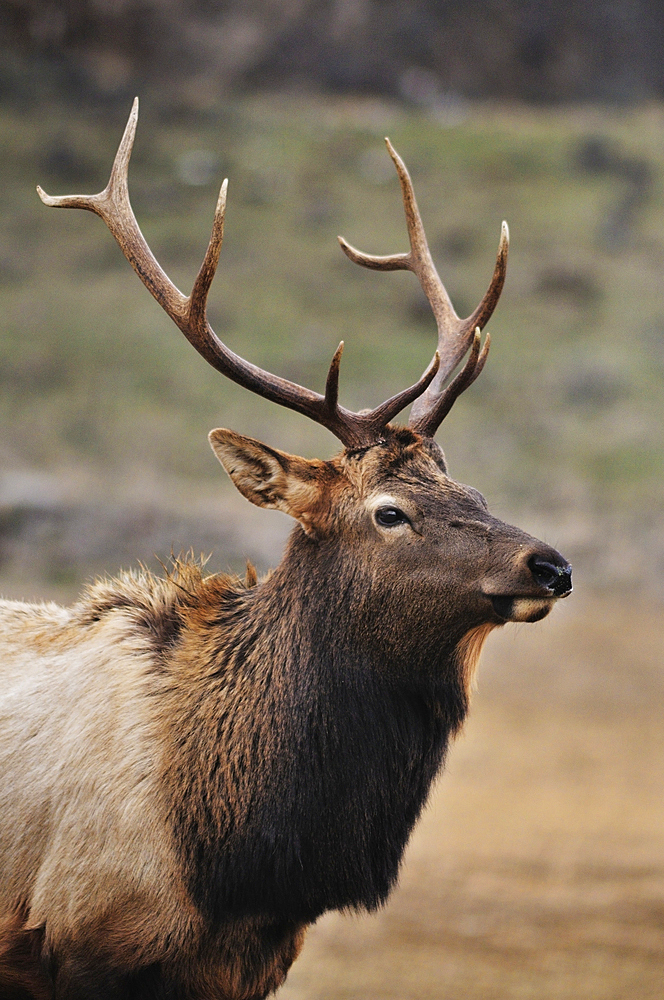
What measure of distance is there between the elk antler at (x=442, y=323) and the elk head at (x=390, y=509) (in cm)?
2

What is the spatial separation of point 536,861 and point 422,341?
15.2 metres

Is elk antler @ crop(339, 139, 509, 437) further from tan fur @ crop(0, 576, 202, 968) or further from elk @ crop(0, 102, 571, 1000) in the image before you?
tan fur @ crop(0, 576, 202, 968)

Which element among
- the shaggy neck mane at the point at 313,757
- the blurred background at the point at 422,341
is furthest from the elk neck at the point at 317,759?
the blurred background at the point at 422,341

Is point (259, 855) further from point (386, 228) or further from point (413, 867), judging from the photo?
point (386, 228)

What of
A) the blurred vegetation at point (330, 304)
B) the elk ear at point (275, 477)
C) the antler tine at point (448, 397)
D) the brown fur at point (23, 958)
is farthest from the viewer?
the blurred vegetation at point (330, 304)

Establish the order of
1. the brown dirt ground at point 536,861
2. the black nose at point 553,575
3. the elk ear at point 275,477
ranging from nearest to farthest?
the black nose at point 553,575, the elk ear at point 275,477, the brown dirt ground at point 536,861

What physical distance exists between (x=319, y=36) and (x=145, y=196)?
29.4 ft

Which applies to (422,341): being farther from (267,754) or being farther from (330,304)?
(267,754)

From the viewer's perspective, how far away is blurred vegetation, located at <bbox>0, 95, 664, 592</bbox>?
16.8 m

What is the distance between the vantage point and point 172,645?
4.08 m

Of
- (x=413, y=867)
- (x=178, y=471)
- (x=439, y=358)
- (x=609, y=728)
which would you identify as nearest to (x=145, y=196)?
(x=178, y=471)

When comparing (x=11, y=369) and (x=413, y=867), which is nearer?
(x=413, y=867)

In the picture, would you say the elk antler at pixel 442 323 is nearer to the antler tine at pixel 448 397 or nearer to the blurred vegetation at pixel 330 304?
the antler tine at pixel 448 397

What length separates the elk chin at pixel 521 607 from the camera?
3.50 meters
